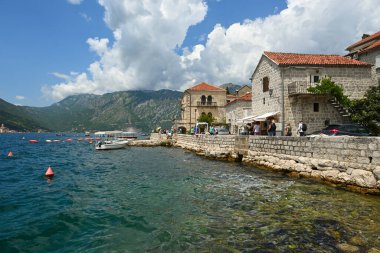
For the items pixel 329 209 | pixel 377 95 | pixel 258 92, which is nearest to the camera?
pixel 329 209

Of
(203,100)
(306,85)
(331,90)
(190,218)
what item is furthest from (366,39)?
(190,218)

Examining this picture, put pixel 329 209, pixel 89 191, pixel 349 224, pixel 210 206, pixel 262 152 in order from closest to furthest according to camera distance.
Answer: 1. pixel 349 224
2. pixel 329 209
3. pixel 210 206
4. pixel 89 191
5. pixel 262 152

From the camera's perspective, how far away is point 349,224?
7250mm

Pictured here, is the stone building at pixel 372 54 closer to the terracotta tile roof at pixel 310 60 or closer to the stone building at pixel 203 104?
the terracotta tile roof at pixel 310 60

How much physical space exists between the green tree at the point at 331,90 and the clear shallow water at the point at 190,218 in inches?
531

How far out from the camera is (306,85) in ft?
81.4

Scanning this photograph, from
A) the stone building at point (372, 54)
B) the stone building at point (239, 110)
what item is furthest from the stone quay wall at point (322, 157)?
the stone building at point (239, 110)

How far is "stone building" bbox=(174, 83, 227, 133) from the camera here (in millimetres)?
57812

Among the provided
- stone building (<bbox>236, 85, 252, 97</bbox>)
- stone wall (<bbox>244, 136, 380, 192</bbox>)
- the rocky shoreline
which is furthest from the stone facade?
stone wall (<bbox>244, 136, 380, 192</bbox>)

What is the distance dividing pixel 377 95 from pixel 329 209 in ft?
63.2

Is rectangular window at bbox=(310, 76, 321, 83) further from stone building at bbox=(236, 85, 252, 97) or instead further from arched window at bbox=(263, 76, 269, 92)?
stone building at bbox=(236, 85, 252, 97)

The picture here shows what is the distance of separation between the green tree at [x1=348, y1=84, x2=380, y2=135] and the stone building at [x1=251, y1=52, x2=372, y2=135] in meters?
1.16

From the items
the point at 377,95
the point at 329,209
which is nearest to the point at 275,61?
the point at 377,95

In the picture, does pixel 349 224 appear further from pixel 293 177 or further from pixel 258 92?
pixel 258 92
